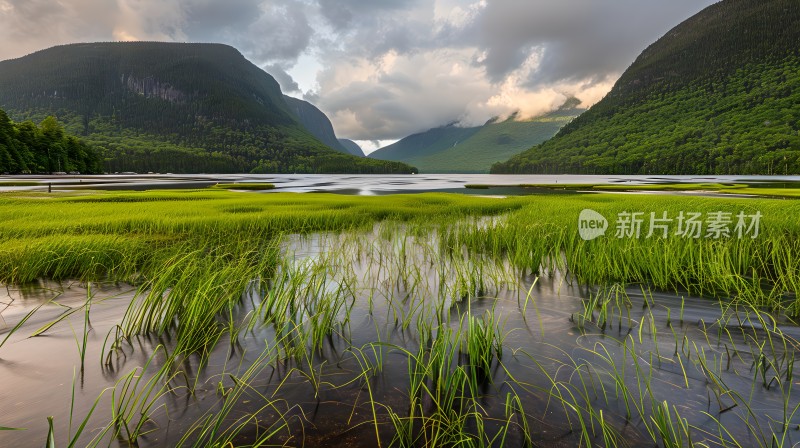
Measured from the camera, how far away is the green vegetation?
7450 cm

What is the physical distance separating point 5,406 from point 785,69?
976ft

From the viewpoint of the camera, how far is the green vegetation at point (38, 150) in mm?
74500

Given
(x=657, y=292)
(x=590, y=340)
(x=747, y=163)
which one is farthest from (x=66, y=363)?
(x=747, y=163)

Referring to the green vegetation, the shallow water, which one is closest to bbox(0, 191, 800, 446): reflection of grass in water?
the shallow water

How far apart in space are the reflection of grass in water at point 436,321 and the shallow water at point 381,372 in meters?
0.05

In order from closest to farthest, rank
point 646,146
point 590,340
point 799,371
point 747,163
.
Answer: point 799,371 → point 590,340 → point 747,163 → point 646,146

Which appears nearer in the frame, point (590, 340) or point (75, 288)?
point (590, 340)

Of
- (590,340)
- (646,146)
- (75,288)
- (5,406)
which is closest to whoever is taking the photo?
(5,406)

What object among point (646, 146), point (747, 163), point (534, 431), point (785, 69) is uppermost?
point (785, 69)

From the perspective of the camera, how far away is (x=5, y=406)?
13.2 feet

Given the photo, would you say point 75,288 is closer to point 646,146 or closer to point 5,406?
point 5,406

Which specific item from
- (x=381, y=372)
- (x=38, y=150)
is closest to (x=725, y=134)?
(x=381, y=372)
